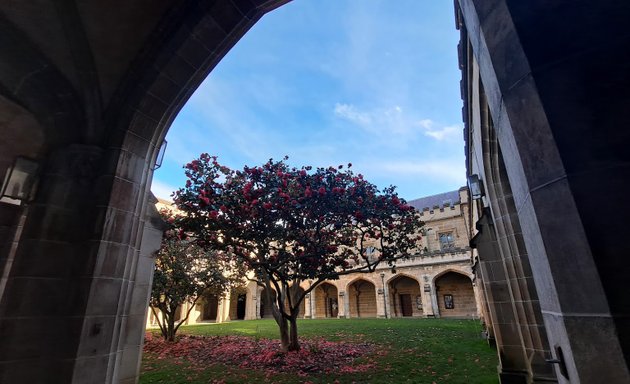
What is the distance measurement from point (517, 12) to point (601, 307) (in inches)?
56.6

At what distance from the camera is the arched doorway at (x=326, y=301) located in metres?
33.3

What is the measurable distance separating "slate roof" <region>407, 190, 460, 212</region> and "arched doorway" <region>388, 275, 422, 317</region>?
7.78 meters

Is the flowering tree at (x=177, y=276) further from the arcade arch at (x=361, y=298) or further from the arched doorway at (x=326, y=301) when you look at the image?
the arched doorway at (x=326, y=301)

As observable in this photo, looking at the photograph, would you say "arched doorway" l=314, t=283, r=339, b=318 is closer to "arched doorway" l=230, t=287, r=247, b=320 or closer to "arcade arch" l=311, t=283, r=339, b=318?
"arcade arch" l=311, t=283, r=339, b=318

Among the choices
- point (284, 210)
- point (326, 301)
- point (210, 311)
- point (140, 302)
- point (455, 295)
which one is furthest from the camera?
point (210, 311)

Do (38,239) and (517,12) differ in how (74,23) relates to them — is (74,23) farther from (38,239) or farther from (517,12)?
(517,12)

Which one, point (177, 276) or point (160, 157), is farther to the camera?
point (177, 276)

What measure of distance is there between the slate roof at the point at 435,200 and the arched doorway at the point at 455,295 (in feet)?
24.3

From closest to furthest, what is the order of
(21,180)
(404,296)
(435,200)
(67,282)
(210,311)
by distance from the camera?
1. (67,282)
2. (21,180)
3. (404,296)
4. (435,200)
5. (210,311)

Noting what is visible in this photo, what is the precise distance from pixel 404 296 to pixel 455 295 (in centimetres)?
475

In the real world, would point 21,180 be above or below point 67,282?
above

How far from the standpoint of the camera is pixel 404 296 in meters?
28.0

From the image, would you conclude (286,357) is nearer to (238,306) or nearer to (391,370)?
(391,370)

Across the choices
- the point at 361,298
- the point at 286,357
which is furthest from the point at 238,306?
the point at 286,357
